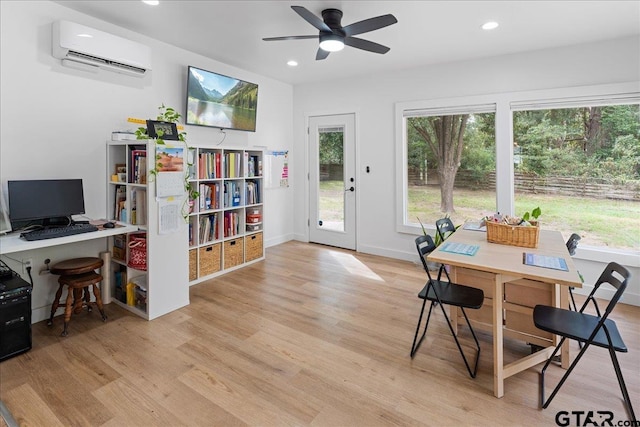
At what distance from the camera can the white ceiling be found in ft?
9.57

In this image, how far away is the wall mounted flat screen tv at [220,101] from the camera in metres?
4.08

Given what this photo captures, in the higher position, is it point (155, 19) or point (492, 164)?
point (155, 19)

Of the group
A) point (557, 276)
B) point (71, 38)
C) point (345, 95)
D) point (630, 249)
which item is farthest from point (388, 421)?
point (345, 95)

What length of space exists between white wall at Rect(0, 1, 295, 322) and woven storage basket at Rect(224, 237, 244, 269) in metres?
1.36

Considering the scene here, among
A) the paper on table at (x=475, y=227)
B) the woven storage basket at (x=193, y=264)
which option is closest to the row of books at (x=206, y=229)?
the woven storage basket at (x=193, y=264)

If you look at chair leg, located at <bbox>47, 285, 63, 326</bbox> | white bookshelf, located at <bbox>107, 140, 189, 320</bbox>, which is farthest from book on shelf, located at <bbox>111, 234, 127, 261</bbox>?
chair leg, located at <bbox>47, 285, 63, 326</bbox>

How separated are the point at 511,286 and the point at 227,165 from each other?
3330 mm

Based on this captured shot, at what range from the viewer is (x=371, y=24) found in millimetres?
2697

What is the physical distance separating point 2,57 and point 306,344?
3.30 metres

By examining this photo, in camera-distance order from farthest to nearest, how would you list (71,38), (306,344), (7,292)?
(71,38) < (306,344) < (7,292)

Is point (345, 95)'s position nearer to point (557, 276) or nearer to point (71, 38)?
point (71, 38)

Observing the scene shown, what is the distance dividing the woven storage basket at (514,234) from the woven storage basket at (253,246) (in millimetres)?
3050

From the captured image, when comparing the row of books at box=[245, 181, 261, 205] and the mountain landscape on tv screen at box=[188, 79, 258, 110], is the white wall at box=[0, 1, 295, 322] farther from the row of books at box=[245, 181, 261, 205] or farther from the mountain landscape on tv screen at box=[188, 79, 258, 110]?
the row of books at box=[245, 181, 261, 205]

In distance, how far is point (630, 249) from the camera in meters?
3.61
